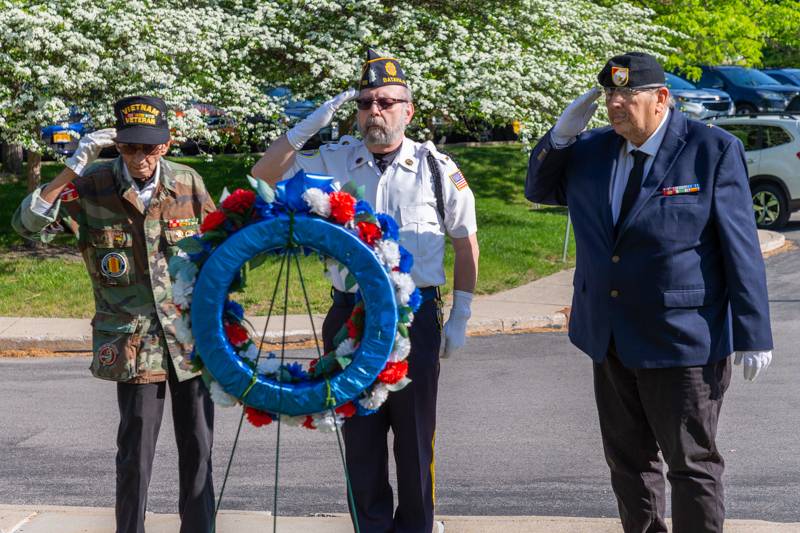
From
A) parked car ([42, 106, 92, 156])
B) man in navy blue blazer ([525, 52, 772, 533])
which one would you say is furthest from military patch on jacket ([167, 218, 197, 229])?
parked car ([42, 106, 92, 156])

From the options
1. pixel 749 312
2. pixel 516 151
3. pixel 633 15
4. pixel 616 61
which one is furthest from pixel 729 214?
pixel 516 151

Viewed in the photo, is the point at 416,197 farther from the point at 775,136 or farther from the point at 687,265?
the point at 775,136

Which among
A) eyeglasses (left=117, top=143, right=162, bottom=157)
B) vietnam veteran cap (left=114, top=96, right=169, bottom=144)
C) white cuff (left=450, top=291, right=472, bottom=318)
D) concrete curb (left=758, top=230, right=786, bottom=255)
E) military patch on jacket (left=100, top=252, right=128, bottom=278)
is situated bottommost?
concrete curb (left=758, top=230, right=786, bottom=255)

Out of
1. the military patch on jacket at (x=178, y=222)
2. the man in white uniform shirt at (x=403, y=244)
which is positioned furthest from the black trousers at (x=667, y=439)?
the military patch on jacket at (x=178, y=222)

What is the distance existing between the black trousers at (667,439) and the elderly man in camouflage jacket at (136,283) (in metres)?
1.69

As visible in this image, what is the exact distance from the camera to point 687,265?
162 inches

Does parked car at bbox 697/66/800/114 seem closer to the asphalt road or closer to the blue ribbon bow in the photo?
the asphalt road

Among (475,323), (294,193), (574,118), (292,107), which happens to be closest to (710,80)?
(292,107)

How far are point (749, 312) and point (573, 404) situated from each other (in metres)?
3.81

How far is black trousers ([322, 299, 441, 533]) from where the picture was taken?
4.42m

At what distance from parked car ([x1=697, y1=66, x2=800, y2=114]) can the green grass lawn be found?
37.6ft

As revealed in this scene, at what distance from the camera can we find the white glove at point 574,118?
4.28 metres

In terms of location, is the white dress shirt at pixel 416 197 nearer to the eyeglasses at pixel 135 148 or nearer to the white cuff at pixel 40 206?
the eyeglasses at pixel 135 148

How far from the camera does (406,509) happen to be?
4473 mm
